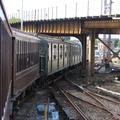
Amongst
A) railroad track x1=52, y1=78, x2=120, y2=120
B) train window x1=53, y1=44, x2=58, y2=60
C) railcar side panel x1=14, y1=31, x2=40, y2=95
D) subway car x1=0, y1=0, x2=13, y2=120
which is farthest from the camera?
train window x1=53, y1=44, x2=58, y2=60

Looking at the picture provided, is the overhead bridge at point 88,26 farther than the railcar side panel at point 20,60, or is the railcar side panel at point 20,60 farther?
the overhead bridge at point 88,26

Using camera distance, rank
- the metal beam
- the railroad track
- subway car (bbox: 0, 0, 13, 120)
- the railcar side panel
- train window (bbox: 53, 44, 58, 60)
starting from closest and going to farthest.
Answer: subway car (bbox: 0, 0, 13, 120) < the railcar side panel < the railroad track < train window (bbox: 53, 44, 58, 60) < the metal beam

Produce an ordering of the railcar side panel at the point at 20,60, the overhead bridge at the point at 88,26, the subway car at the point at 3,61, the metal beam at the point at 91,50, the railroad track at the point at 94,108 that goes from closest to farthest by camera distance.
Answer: the subway car at the point at 3,61 < the railcar side panel at the point at 20,60 < the railroad track at the point at 94,108 < the overhead bridge at the point at 88,26 < the metal beam at the point at 91,50

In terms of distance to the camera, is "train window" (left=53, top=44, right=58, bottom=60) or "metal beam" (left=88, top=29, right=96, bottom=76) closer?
"train window" (left=53, top=44, right=58, bottom=60)

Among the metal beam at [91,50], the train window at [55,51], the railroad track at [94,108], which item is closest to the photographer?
the railroad track at [94,108]

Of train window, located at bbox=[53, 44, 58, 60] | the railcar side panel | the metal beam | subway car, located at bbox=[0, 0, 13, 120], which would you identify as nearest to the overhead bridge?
the metal beam

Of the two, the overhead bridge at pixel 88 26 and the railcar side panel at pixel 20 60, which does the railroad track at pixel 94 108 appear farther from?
the overhead bridge at pixel 88 26

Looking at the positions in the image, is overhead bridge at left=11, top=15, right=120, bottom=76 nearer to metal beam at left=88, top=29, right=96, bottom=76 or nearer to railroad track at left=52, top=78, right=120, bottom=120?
metal beam at left=88, top=29, right=96, bottom=76

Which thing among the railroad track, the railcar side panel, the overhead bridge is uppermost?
the overhead bridge

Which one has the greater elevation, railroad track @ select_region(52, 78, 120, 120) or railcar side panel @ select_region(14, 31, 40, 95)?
railcar side panel @ select_region(14, 31, 40, 95)

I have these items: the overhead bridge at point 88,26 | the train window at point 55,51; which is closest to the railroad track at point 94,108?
the train window at point 55,51

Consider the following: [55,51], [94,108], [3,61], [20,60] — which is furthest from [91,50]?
[3,61]

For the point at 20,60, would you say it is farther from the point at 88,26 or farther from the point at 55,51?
the point at 88,26

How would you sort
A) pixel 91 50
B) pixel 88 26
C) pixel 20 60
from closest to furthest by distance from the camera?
1. pixel 20 60
2. pixel 88 26
3. pixel 91 50
